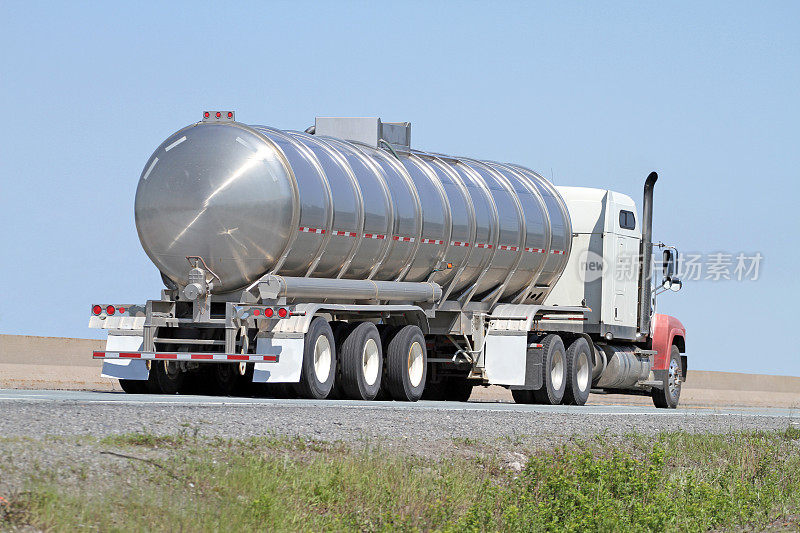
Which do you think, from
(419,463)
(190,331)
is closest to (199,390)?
(190,331)

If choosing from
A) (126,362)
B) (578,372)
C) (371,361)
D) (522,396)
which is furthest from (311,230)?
(578,372)

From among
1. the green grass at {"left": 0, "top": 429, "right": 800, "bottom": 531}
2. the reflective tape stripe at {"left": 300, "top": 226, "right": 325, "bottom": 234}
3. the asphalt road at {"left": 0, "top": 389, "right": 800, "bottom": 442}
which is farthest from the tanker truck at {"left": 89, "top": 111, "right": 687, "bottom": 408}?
the green grass at {"left": 0, "top": 429, "right": 800, "bottom": 531}

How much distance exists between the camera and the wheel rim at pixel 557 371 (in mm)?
23188

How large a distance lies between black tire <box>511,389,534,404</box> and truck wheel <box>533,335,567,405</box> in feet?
0.54

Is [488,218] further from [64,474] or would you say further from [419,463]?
[64,474]

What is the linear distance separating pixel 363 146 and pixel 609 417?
5.86 m

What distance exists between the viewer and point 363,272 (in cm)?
2002

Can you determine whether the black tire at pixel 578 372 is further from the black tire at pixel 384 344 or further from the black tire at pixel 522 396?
the black tire at pixel 384 344

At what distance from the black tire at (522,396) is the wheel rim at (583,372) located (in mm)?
1058

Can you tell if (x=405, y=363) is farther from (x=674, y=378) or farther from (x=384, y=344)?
(x=674, y=378)

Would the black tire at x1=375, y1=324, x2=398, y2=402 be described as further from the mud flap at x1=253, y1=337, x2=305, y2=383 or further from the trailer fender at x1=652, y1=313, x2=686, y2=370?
the trailer fender at x1=652, y1=313, x2=686, y2=370

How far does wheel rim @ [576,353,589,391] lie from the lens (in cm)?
2403

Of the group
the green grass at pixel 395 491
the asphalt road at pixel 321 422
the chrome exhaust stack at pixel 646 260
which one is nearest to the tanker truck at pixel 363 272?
the chrome exhaust stack at pixel 646 260

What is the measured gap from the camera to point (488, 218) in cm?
2236
